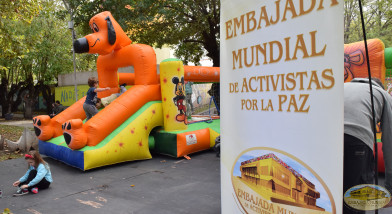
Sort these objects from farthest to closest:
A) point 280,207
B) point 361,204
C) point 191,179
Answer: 1. point 191,179
2. point 361,204
3. point 280,207

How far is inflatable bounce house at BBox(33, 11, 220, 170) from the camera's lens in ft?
19.3

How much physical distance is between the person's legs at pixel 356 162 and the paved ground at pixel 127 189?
85.5 inches

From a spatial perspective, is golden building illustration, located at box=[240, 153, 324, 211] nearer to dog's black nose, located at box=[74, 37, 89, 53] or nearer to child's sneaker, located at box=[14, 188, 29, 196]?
child's sneaker, located at box=[14, 188, 29, 196]

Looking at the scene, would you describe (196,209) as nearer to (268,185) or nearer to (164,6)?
(268,185)

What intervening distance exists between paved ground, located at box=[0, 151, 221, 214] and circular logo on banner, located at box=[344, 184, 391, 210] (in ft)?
7.35

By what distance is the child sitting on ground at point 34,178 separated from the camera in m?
4.43

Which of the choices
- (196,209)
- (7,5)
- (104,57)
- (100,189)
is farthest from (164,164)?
(7,5)

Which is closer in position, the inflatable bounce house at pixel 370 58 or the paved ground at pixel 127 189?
the paved ground at pixel 127 189

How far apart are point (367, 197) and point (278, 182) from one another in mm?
570

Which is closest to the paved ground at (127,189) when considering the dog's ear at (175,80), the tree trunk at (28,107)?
the dog's ear at (175,80)

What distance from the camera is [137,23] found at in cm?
1161

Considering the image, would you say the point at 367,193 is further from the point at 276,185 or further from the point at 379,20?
the point at 379,20

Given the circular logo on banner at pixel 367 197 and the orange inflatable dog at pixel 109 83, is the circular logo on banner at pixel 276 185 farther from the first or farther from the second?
the orange inflatable dog at pixel 109 83

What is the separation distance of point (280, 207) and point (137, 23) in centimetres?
1121
